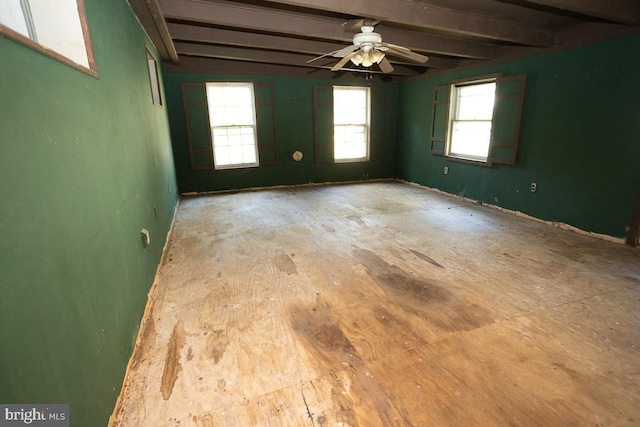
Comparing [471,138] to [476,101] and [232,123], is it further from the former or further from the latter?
[232,123]

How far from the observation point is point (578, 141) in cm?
380

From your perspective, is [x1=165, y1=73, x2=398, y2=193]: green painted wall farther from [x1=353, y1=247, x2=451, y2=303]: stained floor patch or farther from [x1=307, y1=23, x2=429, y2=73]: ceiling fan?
[x1=353, y1=247, x2=451, y2=303]: stained floor patch

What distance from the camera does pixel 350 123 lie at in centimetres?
688

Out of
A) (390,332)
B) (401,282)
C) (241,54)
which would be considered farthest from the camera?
(241,54)

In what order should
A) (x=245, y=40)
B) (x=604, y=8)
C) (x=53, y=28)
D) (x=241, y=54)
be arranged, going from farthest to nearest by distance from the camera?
1. (x=241, y=54)
2. (x=245, y=40)
3. (x=604, y=8)
4. (x=53, y=28)

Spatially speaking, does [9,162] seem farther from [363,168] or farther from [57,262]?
[363,168]

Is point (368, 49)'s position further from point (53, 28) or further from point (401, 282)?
point (53, 28)

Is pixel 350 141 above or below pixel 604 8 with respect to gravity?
below

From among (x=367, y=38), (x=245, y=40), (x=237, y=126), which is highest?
(x=245, y=40)

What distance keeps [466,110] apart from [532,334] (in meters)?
4.40

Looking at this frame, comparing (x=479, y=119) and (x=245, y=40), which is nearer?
(x=245, y=40)

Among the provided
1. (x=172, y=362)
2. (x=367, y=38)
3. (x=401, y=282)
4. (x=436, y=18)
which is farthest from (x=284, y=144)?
(x=172, y=362)

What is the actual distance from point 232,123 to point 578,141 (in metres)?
5.38

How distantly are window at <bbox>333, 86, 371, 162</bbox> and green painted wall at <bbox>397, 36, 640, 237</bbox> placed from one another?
2.35m
